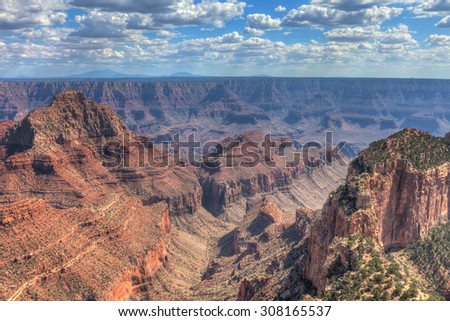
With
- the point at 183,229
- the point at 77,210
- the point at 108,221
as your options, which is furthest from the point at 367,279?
the point at 183,229

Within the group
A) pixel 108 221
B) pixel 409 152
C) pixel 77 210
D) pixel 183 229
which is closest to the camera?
pixel 409 152

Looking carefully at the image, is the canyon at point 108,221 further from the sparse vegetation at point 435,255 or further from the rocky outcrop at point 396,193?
the sparse vegetation at point 435,255

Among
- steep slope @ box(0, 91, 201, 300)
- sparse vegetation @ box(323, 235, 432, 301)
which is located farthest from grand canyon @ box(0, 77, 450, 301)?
steep slope @ box(0, 91, 201, 300)

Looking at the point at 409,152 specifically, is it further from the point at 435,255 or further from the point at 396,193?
the point at 435,255

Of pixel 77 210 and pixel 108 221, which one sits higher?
pixel 77 210

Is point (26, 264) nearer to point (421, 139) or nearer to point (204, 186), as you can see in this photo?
point (421, 139)

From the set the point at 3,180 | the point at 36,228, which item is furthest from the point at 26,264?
the point at 3,180

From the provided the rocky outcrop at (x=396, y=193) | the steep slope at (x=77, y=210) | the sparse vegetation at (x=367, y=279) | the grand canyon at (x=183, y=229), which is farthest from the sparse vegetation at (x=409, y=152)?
the steep slope at (x=77, y=210)
